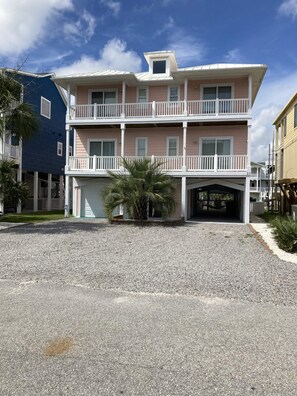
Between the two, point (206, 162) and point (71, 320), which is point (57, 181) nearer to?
point (206, 162)

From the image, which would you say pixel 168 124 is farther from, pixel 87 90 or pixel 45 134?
pixel 45 134

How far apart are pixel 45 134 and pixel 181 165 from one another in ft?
47.4

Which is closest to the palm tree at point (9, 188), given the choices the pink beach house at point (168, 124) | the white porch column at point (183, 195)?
the pink beach house at point (168, 124)

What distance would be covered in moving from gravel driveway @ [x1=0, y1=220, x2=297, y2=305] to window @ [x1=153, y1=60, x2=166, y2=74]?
14.1 m

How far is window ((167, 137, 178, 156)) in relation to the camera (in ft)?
70.2

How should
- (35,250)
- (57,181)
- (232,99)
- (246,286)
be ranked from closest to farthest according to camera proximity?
1. (246,286)
2. (35,250)
3. (232,99)
4. (57,181)

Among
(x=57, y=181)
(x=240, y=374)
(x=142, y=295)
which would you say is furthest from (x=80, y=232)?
(x=57, y=181)

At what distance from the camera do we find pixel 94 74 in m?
21.0

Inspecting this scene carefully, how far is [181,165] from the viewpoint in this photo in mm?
19844

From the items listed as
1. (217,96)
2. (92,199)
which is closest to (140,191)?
(92,199)

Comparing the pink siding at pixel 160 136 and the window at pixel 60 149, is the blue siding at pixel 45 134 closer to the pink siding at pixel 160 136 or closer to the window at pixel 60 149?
the window at pixel 60 149

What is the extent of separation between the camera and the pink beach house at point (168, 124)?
19.3 metres

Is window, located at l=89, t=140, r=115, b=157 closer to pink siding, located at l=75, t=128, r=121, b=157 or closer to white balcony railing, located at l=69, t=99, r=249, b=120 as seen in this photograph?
pink siding, located at l=75, t=128, r=121, b=157

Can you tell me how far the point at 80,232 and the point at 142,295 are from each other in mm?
8252
